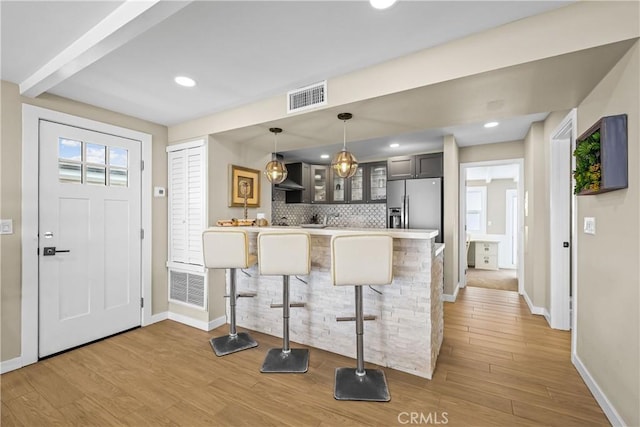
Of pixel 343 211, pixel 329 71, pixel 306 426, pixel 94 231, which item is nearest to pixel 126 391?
pixel 306 426

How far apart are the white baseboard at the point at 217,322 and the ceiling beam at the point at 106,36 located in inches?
106

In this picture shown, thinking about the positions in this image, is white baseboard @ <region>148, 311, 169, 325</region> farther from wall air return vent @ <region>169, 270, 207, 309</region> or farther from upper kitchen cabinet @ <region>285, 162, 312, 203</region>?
upper kitchen cabinet @ <region>285, 162, 312, 203</region>

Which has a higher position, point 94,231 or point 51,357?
point 94,231

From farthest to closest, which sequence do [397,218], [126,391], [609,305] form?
[397,218] < [126,391] < [609,305]

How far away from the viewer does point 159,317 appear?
359 cm

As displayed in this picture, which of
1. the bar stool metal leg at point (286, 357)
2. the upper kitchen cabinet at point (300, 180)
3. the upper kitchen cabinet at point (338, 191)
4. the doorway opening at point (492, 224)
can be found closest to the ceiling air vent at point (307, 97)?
the bar stool metal leg at point (286, 357)

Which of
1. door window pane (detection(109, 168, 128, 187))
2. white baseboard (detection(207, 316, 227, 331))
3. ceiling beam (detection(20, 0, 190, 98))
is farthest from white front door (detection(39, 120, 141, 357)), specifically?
white baseboard (detection(207, 316, 227, 331))

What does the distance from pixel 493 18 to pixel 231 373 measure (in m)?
3.13

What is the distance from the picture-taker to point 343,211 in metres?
6.26

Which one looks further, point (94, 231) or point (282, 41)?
point (94, 231)

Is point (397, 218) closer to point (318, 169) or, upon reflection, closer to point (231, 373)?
point (318, 169)

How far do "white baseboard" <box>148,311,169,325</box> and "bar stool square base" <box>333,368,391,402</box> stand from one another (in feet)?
8.07

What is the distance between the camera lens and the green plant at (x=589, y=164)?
6.10ft

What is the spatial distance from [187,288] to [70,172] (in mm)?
1707
